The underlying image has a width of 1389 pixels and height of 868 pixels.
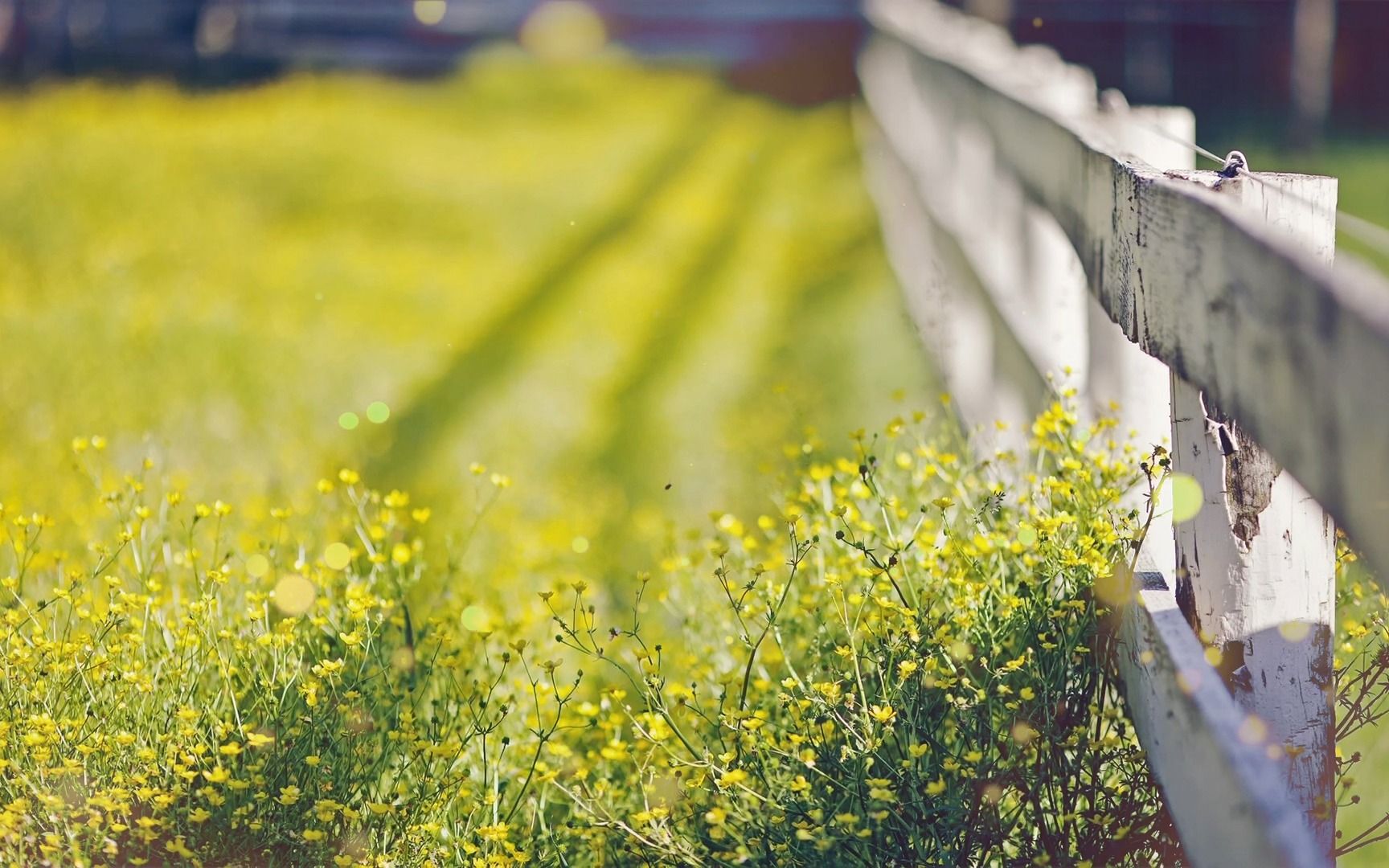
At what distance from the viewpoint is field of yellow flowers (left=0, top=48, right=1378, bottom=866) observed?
215 cm

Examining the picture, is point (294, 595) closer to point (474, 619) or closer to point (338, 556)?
point (338, 556)

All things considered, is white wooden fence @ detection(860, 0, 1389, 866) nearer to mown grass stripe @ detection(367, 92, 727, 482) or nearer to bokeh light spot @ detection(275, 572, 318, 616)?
bokeh light spot @ detection(275, 572, 318, 616)

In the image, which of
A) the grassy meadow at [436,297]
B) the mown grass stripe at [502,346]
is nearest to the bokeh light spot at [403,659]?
the grassy meadow at [436,297]

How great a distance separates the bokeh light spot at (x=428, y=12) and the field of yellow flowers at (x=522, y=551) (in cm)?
981

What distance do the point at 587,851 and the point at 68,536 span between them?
7.31 ft

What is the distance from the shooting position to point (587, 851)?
2.34 metres

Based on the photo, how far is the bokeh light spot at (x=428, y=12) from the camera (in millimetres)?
19141

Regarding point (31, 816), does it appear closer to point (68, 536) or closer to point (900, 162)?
point (68, 536)

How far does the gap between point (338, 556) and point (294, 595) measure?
0.20m

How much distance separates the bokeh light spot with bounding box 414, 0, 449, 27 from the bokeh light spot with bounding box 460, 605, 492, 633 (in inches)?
691

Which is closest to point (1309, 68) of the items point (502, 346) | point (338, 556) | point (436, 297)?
point (436, 297)

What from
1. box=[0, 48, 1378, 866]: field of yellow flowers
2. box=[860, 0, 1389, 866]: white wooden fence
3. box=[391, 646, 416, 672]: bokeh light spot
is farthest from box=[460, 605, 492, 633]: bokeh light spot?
box=[860, 0, 1389, 866]: white wooden fence

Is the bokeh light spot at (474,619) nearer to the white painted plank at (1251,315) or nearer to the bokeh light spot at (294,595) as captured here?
the bokeh light spot at (294,595)

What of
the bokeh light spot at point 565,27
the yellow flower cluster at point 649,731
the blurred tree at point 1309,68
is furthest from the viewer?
the bokeh light spot at point 565,27
